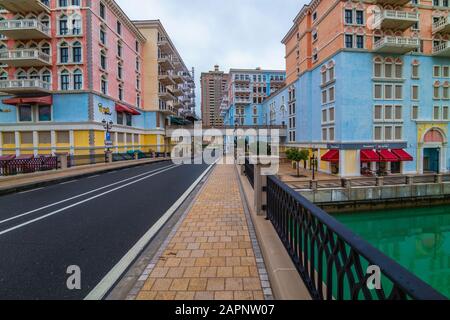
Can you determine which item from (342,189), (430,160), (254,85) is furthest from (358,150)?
(254,85)

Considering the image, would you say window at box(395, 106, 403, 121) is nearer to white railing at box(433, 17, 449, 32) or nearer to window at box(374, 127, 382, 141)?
window at box(374, 127, 382, 141)

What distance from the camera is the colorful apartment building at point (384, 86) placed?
86.9 feet

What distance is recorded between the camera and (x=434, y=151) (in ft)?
98.2

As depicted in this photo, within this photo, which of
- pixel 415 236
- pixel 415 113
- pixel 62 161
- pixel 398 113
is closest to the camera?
pixel 415 236

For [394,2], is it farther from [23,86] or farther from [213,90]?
[213,90]

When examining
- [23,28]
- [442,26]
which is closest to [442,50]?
[442,26]

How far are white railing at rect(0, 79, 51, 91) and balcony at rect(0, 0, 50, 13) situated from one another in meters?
7.64

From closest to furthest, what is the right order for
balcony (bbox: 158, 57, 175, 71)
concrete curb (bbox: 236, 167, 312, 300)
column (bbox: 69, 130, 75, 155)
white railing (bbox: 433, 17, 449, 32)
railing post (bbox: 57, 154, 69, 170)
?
concrete curb (bbox: 236, 167, 312, 300)
railing post (bbox: 57, 154, 69, 170)
column (bbox: 69, 130, 75, 155)
white railing (bbox: 433, 17, 449, 32)
balcony (bbox: 158, 57, 175, 71)

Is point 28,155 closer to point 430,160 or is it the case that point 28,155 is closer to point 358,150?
point 358,150

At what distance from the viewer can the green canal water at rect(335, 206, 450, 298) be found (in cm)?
1106

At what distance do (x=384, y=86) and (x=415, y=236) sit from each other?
18999mm

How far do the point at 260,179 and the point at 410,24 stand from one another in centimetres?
3245

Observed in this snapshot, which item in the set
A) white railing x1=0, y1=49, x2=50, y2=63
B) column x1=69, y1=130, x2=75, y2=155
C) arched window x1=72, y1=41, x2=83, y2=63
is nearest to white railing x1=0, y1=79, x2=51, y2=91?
white railing x1=0, y1=49, x2=50, y2=63

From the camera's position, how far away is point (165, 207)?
26.1ft
